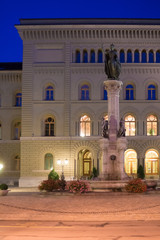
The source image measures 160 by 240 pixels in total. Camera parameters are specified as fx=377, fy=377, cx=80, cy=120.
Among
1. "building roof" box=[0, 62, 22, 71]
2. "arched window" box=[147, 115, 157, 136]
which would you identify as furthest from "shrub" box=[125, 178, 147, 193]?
"building roof" box=[0, 62, 22, 71]

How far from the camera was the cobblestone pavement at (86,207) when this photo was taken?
1716cm

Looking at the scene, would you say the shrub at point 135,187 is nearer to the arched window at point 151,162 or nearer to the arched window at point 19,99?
the arched window at point 151,162

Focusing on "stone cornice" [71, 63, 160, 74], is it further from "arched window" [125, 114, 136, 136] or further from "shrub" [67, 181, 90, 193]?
"shrub" [67, 181, 90, 193]

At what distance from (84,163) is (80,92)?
9.37 m

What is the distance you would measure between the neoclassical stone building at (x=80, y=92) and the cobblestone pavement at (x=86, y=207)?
889 inches

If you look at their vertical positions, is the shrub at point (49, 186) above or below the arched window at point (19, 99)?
below

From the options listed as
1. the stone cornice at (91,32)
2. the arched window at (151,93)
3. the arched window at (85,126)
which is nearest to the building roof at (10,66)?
the stone cornice at (91,32)

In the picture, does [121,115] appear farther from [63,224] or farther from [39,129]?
[63,224]

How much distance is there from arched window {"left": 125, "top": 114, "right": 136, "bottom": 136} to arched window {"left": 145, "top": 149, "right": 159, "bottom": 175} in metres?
3.20

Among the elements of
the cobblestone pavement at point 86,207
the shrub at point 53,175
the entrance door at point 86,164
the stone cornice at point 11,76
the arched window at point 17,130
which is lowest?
the cobblestone pavement at point 86,207

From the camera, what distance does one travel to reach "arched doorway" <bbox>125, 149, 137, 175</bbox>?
156ft

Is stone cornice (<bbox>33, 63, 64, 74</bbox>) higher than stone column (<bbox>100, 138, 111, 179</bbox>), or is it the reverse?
stone cornice (<bbox>33, 63, 64, 74</bbox>)

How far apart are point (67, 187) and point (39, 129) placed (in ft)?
75.3

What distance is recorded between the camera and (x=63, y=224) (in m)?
15.3
